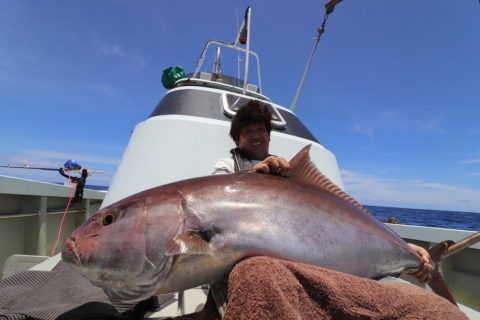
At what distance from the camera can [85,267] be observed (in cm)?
111

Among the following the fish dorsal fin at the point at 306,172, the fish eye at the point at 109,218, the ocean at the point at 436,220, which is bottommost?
the ocean at the point at 436,220

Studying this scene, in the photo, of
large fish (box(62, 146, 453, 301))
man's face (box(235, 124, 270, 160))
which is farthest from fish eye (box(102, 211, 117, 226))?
man's face (box(235, 124, 270, 160))

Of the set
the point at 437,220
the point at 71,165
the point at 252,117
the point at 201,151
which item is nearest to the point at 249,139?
the point at 252,117

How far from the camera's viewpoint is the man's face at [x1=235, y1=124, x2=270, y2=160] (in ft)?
7.70

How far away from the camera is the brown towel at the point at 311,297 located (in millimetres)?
1017

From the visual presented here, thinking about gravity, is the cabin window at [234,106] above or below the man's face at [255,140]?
above

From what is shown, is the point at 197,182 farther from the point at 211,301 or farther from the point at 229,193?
the point at 211,301

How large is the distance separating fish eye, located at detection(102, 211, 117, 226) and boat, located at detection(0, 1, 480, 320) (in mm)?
1921

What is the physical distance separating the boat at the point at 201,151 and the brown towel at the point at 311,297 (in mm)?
1836

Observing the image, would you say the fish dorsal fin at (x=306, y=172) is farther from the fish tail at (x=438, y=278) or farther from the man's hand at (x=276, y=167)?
the fish tail at (x=438, y=278)

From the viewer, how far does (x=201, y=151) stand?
3.42 m

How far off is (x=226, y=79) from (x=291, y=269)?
509cm

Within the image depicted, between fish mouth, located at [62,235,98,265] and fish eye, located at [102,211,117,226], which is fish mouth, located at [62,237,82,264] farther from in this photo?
fish eye, located at [102,211,117,226]

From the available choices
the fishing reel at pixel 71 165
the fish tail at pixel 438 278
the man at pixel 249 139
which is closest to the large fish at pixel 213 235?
the fish tail at pixel 438 278
